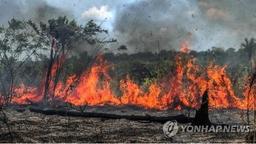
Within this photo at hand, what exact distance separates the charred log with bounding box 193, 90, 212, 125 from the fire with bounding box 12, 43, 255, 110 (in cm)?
1026

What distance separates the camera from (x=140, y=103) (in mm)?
34875

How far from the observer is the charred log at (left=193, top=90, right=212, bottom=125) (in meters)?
16.2

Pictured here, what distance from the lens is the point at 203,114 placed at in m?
16.5

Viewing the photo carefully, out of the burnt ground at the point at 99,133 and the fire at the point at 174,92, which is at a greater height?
the fire at the point at 174,92

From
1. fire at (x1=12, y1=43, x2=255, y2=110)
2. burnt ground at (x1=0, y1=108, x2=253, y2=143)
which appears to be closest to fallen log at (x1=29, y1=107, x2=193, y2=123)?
burnt ground at (x1=0, y1=108, x2=253, y2=143)

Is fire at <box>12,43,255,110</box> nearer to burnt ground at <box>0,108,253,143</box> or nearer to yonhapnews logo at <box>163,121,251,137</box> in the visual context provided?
burnt ground at <box>0,108,253,143</box>

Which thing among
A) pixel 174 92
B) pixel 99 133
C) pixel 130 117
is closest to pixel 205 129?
pixel 99 133

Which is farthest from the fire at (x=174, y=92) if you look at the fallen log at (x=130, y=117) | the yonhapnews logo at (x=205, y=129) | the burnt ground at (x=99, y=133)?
the yonhapnews logo at (x=205, y=129)

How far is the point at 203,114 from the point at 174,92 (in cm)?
1661

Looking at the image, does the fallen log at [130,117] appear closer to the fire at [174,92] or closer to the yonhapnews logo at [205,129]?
the yonhapnews logo at [205,129]

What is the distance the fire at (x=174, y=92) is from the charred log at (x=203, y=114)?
404 inches

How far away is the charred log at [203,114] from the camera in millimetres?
16250

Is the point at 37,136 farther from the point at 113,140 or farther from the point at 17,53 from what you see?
the point at 17,53

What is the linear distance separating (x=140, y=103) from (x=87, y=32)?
14719 mm
